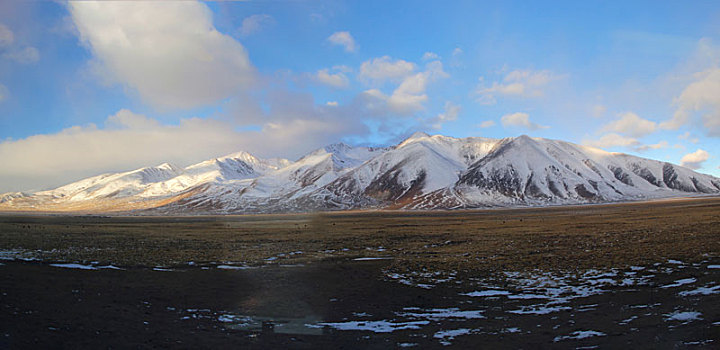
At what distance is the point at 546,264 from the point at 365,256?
14.0m

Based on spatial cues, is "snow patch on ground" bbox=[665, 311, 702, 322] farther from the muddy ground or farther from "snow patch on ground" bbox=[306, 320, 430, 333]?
"snow patch on ground" bbox=[306, 320, 430, 333]

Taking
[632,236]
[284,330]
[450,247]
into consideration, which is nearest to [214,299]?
[284,330]

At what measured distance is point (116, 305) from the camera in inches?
675

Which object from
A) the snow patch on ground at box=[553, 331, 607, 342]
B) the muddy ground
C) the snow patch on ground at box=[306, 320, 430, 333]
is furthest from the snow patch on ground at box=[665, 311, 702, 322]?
the snow patch on ground at box=[306, 320, 430, 333]

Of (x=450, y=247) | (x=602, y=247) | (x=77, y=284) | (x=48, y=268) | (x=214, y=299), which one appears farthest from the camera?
(x=450, y=247)

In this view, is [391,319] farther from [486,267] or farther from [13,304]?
[13,304]

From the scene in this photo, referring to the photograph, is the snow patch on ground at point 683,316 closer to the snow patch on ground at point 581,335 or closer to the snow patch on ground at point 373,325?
the snow patch on ground at point 581,335

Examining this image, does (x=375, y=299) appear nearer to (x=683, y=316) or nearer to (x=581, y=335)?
(x=581, y=335)

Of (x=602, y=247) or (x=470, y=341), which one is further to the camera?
(x=602, y=247)

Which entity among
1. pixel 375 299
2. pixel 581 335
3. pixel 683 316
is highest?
pixel 683 316

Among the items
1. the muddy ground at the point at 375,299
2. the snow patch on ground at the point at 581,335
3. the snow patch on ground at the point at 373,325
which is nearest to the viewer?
the snow patch on ground at the point at 581,335

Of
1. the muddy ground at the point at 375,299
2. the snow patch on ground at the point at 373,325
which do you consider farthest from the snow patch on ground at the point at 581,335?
the snow patch on ground at the point at 373,325

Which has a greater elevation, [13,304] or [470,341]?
[13,304]

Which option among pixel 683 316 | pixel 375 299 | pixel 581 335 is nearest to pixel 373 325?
pixel 375 299
